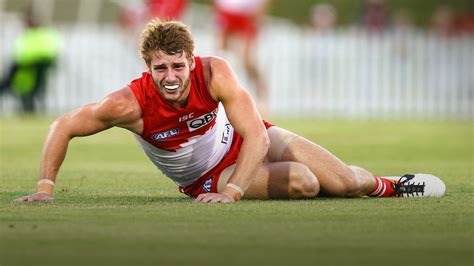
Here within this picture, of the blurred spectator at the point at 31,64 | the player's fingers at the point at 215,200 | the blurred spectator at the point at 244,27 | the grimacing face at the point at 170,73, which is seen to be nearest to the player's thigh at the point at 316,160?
the player's fingers at the point at 215,200

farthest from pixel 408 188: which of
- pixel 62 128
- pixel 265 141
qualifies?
pixel 62 128

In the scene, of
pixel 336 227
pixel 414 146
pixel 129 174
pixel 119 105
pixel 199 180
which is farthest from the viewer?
pixel 414 146

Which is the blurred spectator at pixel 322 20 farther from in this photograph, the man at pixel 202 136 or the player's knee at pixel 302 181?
the player's knee at pixel 302 181

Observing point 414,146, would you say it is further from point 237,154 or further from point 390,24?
point 390,24

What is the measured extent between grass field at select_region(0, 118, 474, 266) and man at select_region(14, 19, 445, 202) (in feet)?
0.78

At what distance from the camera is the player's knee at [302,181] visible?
9.50m

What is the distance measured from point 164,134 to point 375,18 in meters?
23.8

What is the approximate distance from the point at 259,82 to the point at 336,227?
1600 centimetres

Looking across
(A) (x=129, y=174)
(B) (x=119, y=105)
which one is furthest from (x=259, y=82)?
(B) (x=119, y=105)

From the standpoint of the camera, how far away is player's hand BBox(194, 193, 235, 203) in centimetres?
899

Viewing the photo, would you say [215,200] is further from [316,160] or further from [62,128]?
[62,128]

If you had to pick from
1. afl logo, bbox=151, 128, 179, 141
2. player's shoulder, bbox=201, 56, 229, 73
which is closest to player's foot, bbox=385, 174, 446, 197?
player's shoulder, bbox=201, 56, 229, 73

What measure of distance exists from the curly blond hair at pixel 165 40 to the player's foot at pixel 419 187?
2.31 meters

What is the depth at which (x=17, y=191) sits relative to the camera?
10672mm
